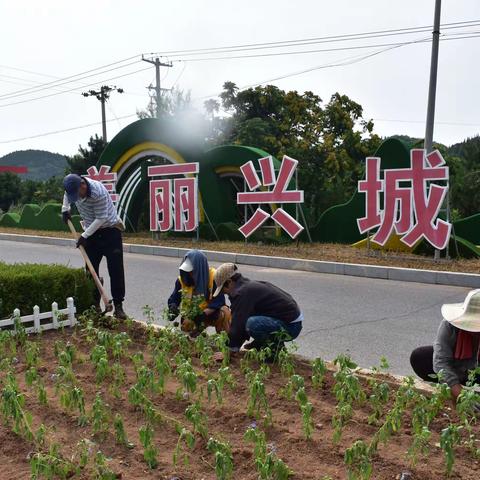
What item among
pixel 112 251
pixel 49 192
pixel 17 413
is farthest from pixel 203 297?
pixel 49 192

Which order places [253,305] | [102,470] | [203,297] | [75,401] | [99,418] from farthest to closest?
[203,297] < [253,305] < [75,401] < [99,418] < [102,470]

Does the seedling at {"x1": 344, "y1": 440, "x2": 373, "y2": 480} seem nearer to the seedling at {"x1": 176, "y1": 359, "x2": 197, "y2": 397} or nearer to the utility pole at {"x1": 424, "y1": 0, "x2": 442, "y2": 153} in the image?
the seedling at {"x1": 176, "y1": 359, "x2": 197, "y2": 397}

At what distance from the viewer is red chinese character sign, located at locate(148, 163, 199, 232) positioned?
14.5m

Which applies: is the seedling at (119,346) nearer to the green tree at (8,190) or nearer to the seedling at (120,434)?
the seedling at (120,434)

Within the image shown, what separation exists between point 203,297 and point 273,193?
827cm

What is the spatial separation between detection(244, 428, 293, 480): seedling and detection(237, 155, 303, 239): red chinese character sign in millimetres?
9907

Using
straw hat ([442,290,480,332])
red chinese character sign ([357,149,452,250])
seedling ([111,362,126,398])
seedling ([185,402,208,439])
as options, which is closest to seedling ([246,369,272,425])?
seedling ([185,402,208,439])

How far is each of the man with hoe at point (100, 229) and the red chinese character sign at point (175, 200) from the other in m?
8.88

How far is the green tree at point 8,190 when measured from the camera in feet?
134

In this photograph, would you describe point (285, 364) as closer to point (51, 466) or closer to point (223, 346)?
point (223, 346)

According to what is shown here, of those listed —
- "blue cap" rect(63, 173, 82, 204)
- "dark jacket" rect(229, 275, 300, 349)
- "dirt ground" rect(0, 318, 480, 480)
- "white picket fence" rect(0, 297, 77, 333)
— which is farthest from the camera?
"blue cap" rect(63, 173, 82, 204)

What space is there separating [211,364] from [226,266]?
0.69m

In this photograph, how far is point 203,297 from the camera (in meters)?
4.55

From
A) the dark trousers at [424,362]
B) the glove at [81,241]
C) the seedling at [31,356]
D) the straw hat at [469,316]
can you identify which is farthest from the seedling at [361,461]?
the glove at [81,241]
